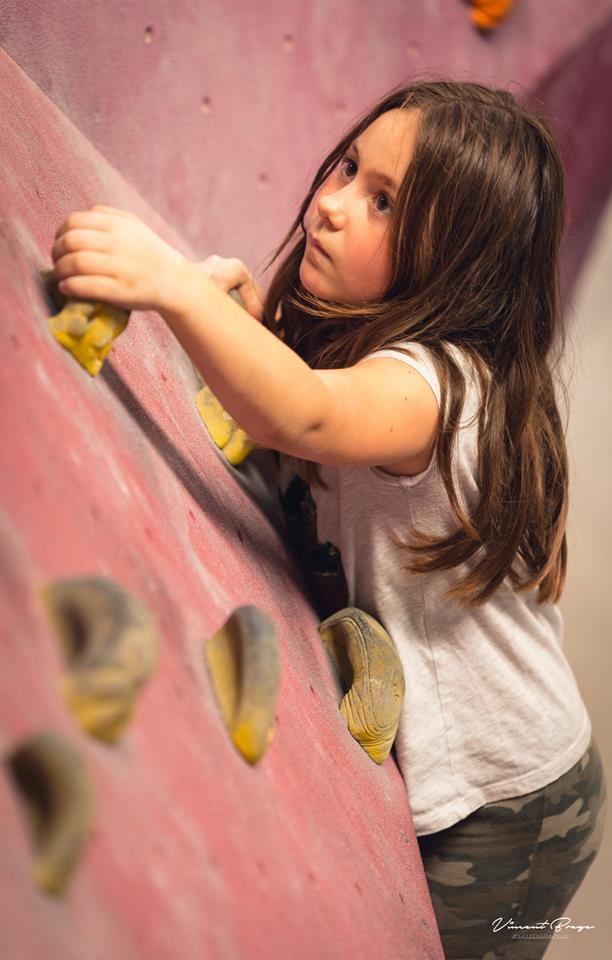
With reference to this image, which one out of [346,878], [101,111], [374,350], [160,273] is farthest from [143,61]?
[346,878]

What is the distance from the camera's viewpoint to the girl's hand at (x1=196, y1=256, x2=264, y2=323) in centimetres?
85

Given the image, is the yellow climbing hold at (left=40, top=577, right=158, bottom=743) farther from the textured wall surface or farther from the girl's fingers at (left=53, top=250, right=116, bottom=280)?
the girl's fingers at (left=53, top=250, right=116, bottom=280)

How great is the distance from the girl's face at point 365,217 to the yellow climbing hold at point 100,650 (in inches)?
16.8

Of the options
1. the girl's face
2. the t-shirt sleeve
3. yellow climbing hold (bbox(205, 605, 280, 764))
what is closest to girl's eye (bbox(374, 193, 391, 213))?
the girl's face

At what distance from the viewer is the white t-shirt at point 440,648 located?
0.76 metres

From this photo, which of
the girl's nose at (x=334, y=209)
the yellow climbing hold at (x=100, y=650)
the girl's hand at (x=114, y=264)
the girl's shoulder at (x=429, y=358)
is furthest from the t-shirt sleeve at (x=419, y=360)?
the yellow climbing hold at (x=100, y=650)

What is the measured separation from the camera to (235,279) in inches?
34.1

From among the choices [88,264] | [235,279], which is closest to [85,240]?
[88,264]

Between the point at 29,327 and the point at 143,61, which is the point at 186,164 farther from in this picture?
the point at 29,327

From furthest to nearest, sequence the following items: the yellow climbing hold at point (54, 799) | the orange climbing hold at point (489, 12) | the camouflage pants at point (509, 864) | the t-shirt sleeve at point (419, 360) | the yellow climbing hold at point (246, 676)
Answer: the orange climbing hold at point (489, 12) < the camouflage pants at point (509, 864) < the t-shirt sleeve at point (419, 360) < the yellow climbing hold at point (246, 676) < the yellow climbing hold at point (54, 799)

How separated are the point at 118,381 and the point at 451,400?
9.3 inches

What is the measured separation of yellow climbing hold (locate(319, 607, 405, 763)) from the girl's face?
9.5 inches

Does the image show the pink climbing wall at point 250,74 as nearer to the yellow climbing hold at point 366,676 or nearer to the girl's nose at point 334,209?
the girl's nose at point 334,209

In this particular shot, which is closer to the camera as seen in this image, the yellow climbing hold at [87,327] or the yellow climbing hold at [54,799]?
the yellow climbing hold at [54,799]
